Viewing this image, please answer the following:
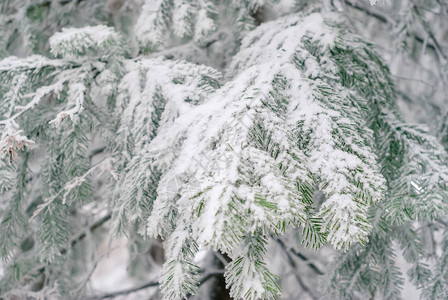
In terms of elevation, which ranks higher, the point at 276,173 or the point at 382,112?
the point at 276,173

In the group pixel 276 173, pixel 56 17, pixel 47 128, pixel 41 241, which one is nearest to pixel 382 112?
pixel 276 173

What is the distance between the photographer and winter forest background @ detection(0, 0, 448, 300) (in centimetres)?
82

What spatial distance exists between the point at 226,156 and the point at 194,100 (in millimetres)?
522

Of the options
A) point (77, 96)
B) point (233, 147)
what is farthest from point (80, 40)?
point (233, 147)

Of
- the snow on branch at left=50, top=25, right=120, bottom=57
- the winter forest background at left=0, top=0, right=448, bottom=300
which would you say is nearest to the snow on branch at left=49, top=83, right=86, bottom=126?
the winter forest background at left=0, top=0, right=448, bottom=300

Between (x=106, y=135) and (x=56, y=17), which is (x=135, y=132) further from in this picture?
(x=56, y=17)

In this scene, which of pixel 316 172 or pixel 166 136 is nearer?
pixel 316 172

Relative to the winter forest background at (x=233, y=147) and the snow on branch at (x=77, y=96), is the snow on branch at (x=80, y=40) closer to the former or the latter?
the winter forest background at (x=233, y=147)

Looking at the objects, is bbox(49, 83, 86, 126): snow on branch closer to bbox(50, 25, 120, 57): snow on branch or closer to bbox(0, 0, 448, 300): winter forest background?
bbox(0, 0, 448, 300): winter forest background

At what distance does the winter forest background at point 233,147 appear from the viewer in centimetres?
82

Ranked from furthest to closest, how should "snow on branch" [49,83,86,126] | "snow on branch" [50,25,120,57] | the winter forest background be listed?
"snow on branch" [50,25,120,57] < "snow on branch" [49,83,86,126] < the winter forest background

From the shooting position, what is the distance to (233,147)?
0.86 m

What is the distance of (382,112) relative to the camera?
1.52 meters

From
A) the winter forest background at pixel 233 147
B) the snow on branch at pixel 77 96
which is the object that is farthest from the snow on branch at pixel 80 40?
the snow on branch at pixel 77 96
